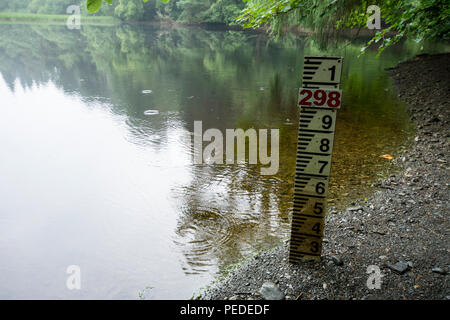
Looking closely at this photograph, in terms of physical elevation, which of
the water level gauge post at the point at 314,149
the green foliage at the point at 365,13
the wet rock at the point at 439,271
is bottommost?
the wet rock at the point at 439,271

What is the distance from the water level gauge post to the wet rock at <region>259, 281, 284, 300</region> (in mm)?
433

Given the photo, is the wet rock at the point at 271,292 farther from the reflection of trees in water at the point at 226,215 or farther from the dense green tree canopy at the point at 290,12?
the dense green tree canopy at the point at 290,12

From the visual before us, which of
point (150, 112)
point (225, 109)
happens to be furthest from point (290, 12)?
point (150, 112)

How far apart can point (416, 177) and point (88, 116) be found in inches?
407

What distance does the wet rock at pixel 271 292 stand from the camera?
9.84 feet

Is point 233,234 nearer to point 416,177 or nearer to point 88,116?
point 416,177

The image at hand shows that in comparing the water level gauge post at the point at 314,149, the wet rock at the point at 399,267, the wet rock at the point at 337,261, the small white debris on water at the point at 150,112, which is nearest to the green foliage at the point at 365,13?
the water level gauge post at the point at 314,149

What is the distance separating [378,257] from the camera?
11.2ft

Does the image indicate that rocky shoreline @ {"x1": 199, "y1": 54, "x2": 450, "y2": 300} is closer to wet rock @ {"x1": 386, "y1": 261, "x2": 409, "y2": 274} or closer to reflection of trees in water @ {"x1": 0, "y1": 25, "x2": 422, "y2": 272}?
wet rock @ {"x1": 386, "y1": 261, "x2": 409, "y2": 274}

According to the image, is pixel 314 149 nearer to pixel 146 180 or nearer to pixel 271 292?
pixel 271 292

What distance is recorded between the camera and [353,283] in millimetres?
3021

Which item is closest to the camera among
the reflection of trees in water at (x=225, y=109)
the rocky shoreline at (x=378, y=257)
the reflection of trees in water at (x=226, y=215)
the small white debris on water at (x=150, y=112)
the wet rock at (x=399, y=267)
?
the rocky shoreline at (x=378, y=257)

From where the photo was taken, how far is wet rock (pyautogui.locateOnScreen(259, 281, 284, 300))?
3.00 meters

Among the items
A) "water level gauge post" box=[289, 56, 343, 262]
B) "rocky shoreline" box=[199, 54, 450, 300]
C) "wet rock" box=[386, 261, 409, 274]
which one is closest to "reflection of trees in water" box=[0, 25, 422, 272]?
"rocky shoreline" box=[199, 54, 450, 300]
